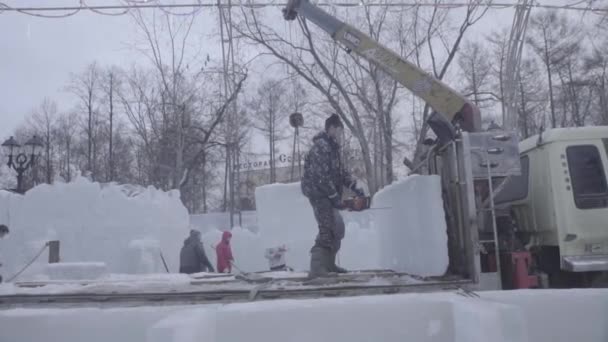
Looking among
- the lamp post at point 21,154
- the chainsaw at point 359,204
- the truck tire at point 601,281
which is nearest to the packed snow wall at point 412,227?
the chainsaw at point 359,204

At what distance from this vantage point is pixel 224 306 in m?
3.46

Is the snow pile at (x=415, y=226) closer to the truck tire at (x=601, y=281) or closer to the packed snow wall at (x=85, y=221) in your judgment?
the truck tire at (x=601, y=281)

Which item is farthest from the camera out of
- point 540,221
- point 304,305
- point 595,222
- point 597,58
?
point 597,58

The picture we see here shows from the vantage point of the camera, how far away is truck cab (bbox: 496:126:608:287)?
4555 mm

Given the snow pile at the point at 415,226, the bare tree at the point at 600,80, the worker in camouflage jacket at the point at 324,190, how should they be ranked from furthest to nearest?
the bare tree at the point at 600,80 → the worker in camouflage jacket at the point at 324,190 → the snow pile at the point at 415,226

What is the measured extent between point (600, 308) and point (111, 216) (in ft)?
44.8

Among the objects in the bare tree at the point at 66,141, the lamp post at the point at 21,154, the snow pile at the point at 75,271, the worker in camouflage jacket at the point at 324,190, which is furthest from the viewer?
the bare tree at the point at 66,141

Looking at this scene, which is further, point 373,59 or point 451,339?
point 373,59

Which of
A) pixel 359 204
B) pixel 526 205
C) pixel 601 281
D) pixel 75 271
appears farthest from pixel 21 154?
pixel 601 281

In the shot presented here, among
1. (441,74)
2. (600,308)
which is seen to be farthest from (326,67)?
(600,308)

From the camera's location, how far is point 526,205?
5227 mm

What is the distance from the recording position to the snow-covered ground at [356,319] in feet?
10.7

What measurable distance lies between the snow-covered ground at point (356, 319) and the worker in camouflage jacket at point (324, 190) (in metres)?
1.63

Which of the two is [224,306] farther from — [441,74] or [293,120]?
[441,74]
